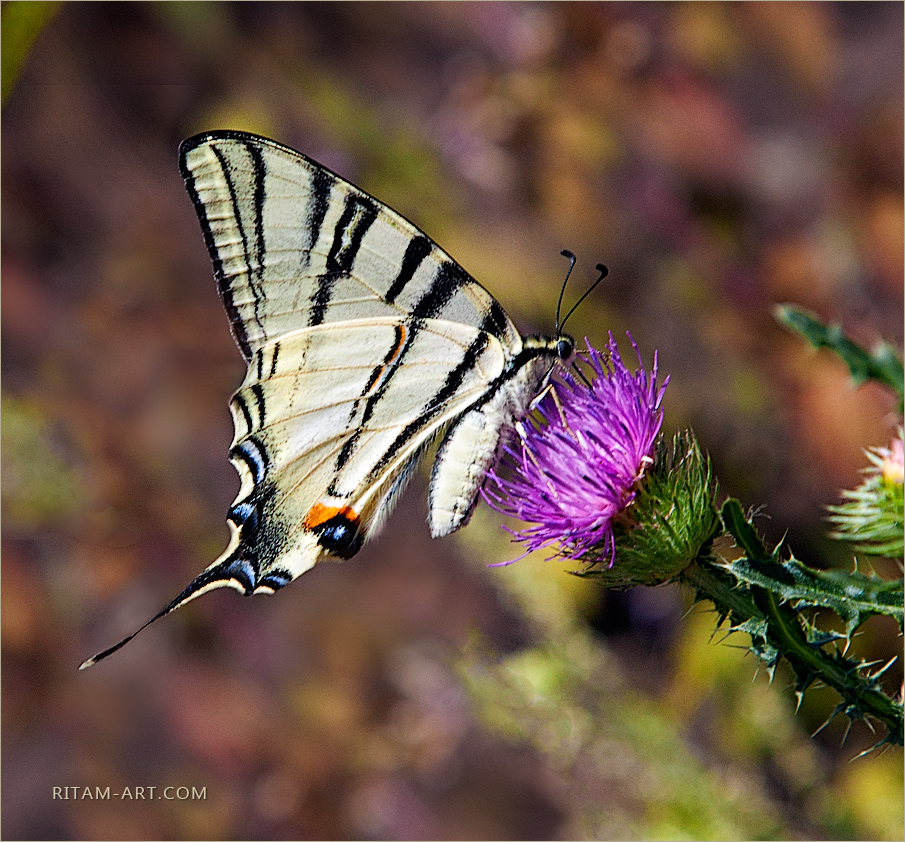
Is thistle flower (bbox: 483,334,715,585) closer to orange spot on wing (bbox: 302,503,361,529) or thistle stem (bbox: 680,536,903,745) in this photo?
thistle stem (bbox: 680,536,903,745)

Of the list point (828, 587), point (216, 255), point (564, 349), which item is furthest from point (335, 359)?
point (828, 587)

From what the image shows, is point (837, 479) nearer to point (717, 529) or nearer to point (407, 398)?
point (717, 529)

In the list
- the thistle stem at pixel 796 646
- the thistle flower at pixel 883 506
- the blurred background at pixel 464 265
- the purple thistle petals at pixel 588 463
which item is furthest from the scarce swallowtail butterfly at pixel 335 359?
the blurred background at pixel 464 265

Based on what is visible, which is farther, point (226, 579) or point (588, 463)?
point (226, 579)

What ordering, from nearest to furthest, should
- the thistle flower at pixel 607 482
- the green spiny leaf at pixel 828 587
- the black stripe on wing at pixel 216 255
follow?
1. the green spiny leaf at pixel 828 587
2. the thistle flower at pixel 607 482
3. the black stripe on wing at pixel 216 255

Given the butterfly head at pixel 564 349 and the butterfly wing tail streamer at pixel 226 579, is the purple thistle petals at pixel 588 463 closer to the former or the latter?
the butterfly head at pixel 564 349

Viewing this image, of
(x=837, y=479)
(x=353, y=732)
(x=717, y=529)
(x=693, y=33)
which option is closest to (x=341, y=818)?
(x=353, y=732)

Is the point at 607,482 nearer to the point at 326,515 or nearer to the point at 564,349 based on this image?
the point at 564,349
